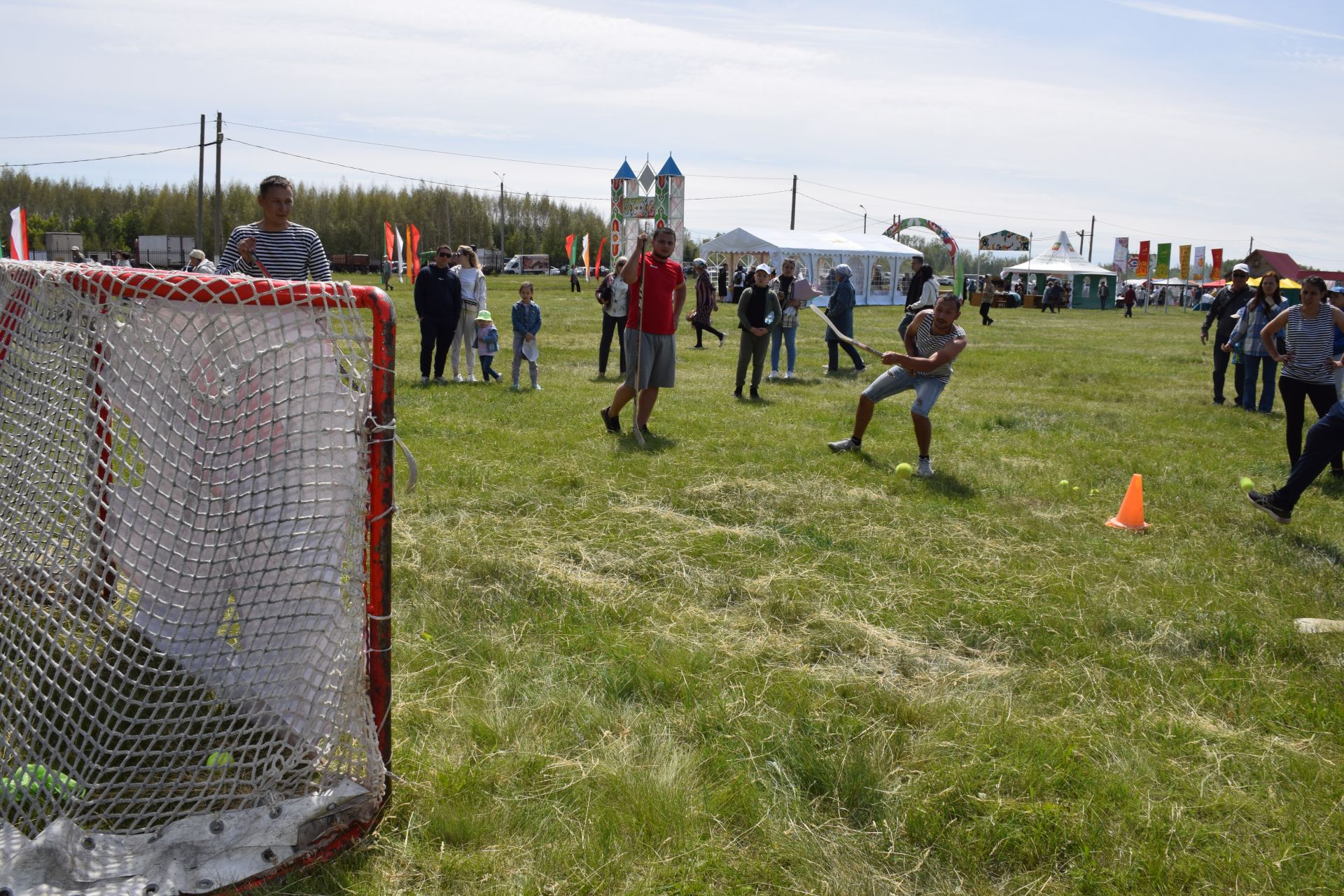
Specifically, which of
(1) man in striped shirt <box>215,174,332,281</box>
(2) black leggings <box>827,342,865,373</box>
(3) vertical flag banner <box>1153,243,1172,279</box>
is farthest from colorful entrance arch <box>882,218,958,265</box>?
(1) man in striped shirt <box>215,174,332,281</box>

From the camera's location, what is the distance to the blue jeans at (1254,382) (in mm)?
12508

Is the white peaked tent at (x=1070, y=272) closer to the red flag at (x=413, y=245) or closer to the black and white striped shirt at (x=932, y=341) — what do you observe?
the red flag at (x=413, y=245)

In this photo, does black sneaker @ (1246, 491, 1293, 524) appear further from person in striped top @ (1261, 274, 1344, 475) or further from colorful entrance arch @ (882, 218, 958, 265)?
colorful entrance arch @ (882, 218, 958, 265)

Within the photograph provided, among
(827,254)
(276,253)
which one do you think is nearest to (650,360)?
(276,253)

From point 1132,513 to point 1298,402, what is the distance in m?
3.18

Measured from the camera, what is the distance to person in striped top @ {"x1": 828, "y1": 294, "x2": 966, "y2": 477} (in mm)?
8094

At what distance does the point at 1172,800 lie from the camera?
3.32 m

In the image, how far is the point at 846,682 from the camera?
4160mm

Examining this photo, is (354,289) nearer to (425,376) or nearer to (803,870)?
(803,870)

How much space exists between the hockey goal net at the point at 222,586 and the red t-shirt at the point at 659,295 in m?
6.11

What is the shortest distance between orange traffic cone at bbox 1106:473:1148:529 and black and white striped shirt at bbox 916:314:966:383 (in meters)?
1.80

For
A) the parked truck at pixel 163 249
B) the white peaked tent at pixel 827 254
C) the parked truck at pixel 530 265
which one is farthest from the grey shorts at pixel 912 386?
the parked truck at pixel 530 265

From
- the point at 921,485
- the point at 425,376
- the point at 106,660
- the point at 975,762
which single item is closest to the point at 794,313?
the point at 425,376

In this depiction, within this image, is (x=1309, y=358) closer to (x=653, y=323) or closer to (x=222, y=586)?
(x=653, y=323)
